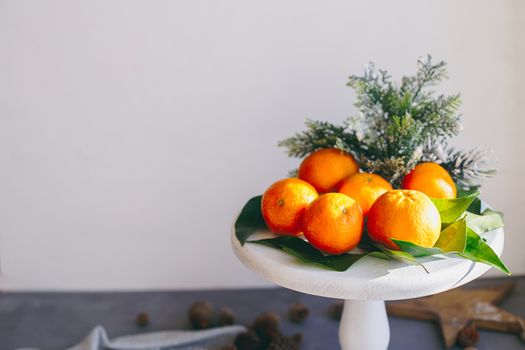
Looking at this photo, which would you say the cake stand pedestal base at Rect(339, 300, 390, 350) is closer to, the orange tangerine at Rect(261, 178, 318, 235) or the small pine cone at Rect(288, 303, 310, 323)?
the orange tangerine at Rect(261, 178, 318, 235)

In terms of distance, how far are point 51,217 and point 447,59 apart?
1252 mm

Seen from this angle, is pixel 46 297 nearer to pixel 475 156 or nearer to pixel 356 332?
pixel 356 332

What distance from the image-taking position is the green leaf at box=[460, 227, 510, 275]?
84 cm

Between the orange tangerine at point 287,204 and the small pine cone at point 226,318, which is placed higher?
the orange tangerine at point 287,204

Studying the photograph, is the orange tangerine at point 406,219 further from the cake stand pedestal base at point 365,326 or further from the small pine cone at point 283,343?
the small pine cone at point 283,343

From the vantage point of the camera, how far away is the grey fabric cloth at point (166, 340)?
1.43 meters

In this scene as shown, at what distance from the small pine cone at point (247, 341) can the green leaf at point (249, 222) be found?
0.48 m

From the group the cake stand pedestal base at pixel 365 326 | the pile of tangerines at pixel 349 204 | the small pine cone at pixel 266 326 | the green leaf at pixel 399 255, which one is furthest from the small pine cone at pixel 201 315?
the green leaf at pixel 399 255

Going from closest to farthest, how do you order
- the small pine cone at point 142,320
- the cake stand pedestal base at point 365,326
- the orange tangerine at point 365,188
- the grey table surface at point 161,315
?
the orange tangerine at point 365,188 < the cake stand pedestal base at point 365,326 < the grey table surface at point 161,315 < the small pine cone at point 142,320

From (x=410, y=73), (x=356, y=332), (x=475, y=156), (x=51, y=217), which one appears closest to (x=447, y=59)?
(x=410, y=73)

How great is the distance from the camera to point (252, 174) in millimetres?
1678

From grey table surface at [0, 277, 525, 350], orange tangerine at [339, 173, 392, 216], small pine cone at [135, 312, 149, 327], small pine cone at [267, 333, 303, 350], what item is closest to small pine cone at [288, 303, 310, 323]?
grey table surface at [0, 277, 525, 350]

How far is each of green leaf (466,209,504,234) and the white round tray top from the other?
10 centimetres

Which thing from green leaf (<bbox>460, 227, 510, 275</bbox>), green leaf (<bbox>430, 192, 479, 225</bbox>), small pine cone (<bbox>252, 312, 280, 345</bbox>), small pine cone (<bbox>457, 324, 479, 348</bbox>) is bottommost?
small pine cone (<bbox>457, 324, 479, 348</bbox>)
